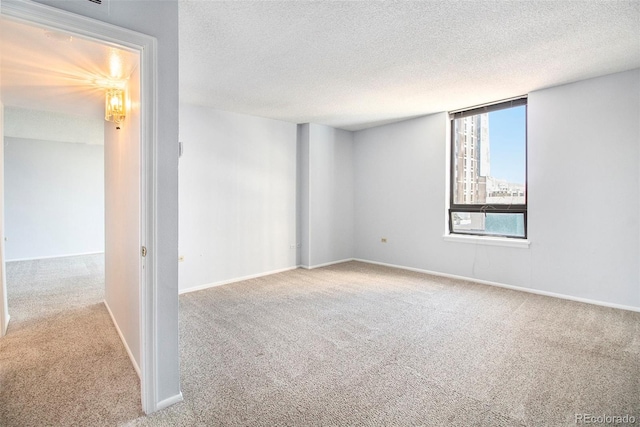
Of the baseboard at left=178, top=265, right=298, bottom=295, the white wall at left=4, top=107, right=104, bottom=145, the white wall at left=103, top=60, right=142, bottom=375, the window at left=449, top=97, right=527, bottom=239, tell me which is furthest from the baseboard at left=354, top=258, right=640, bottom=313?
the white wall at left=4, top=107, right=104, bottom=145

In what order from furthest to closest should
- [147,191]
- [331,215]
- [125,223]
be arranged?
[331,215] < [125,223] < [147,191]

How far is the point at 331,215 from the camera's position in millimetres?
6031

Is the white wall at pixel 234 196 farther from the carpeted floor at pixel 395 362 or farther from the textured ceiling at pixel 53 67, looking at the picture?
the textured ceiling at pixel 53 67

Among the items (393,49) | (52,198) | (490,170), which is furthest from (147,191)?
(52,198)

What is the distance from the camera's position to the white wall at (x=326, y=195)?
18.5ft

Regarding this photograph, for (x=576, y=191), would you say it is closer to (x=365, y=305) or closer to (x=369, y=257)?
(x=365, y=305)

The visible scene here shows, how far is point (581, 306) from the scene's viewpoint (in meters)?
3.56

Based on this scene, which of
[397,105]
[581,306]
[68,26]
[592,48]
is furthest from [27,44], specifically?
[581,306]

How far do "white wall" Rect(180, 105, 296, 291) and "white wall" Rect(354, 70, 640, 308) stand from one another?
95.6 inches

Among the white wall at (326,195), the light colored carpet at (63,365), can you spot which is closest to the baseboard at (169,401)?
the light colored carpet at (63,365)

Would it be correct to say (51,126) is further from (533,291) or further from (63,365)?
(533,291)

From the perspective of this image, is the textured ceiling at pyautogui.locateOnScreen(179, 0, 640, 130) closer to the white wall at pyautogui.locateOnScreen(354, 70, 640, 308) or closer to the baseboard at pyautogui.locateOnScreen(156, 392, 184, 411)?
the white wall at pyautogui.locateOnScreen(354, 70, 640, 308)

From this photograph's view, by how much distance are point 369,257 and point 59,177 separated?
6.98 m

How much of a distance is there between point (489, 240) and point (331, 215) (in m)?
2.74
